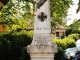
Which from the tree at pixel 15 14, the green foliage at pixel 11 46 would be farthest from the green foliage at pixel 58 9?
the green foliage at pixel 11 46

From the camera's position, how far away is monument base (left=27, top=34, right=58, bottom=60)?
1034cm

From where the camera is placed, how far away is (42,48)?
1041 centimetres

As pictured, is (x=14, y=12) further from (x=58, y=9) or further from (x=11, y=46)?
(x=58, y=9)

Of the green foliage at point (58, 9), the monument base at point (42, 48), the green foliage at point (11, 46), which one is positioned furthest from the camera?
the green foliage at point (58, 9)

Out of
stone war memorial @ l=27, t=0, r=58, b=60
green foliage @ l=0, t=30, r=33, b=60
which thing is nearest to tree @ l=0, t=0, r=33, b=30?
green foliage @ l=0, t=30, r=33, b=60

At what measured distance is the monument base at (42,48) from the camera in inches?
407

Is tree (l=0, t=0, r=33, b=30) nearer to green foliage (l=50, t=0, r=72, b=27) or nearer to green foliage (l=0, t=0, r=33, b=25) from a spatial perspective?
green foliage (l=0, t=0, r=33, b=25)

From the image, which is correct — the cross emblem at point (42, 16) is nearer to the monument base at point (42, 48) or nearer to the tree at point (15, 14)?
the monument base at point (42, 48)

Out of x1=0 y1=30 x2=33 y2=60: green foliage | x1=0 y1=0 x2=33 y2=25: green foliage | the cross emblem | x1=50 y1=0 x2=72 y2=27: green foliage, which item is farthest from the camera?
x1=50 y1=0 x2=72 y2=27: green foliage

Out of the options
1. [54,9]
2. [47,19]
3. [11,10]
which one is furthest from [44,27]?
[54,9]

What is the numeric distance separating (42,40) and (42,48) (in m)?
0.30

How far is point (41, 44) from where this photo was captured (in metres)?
10.5

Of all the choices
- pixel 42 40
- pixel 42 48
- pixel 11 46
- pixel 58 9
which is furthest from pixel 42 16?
pixel 58 9

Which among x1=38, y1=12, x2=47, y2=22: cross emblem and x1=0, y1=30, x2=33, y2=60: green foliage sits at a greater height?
x1=38, y1=12, x2=47, y2=22: cross emblem
